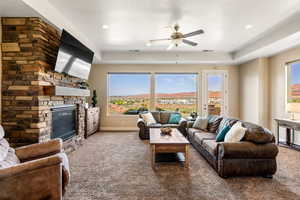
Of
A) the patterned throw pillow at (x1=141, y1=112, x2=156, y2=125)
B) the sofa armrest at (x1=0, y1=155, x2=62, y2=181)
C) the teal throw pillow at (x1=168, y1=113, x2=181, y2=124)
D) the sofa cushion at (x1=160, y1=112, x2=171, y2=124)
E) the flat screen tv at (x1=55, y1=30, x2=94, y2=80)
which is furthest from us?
the sofa cushion at (x1=160, y1=112, x2=171, y2=124)

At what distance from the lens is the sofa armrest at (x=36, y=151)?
7.54 ft

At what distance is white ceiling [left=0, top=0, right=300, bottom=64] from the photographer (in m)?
3.11

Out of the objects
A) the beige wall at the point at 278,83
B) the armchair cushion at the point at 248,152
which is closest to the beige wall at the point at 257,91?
the beige wall at the point at 278,83

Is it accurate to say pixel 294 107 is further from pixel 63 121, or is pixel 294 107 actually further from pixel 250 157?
pixel 63 121

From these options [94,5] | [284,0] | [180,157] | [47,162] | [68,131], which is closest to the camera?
[47,162]

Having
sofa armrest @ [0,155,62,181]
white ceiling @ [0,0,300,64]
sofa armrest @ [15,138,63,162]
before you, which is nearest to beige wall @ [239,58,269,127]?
white ceiling @ [0,0,300,64]

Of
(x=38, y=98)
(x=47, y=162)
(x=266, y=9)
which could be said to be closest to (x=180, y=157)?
(x=47, y=162)

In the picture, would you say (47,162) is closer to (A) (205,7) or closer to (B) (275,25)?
(A) (205,7)

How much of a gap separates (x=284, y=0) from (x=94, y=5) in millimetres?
3241

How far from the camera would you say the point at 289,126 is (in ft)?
14.9

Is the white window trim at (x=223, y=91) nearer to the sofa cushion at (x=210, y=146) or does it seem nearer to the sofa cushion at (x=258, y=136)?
the sofa cushion at (x=210, y=146)

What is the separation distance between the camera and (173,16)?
11.9 feet

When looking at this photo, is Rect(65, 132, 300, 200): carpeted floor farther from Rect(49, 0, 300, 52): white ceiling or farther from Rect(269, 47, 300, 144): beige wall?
Rect(49, 0, 300, 52): white ceiling

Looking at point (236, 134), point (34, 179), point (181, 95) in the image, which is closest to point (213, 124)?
point (236, 134)
